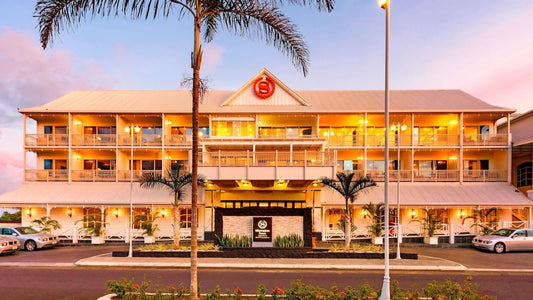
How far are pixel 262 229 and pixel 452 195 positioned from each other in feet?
56.8

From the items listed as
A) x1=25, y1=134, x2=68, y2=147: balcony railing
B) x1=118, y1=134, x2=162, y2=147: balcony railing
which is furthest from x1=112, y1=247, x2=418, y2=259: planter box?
x1=25, y1=134, x2=68, y2=147: balcony railing

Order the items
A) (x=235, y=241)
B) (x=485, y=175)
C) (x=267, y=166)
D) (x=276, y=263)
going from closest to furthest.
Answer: (x=276, y=263)
(x=235, y=241)
(x=267, y=166)
(x=485, y=175)

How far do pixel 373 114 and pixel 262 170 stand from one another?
13.4 m

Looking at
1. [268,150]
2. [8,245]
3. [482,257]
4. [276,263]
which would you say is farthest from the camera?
[268,150]

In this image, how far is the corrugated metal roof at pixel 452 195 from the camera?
25.5 meters

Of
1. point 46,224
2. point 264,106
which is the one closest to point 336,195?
point 264,106

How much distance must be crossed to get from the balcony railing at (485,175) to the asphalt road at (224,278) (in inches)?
449

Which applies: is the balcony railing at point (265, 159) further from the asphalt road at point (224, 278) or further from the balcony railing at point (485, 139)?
the balcony railing at point (485, 139)

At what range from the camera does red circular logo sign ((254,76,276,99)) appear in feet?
95.7

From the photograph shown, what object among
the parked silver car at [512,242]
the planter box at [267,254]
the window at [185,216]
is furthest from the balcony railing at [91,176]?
the parked silver car at [512,242]

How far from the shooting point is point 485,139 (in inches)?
1134

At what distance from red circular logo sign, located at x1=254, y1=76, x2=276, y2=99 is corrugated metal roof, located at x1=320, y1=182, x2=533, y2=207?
12.0 metres

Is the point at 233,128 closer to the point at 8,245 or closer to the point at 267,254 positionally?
the point at 267,254

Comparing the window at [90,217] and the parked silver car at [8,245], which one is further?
the window at [90,217]
